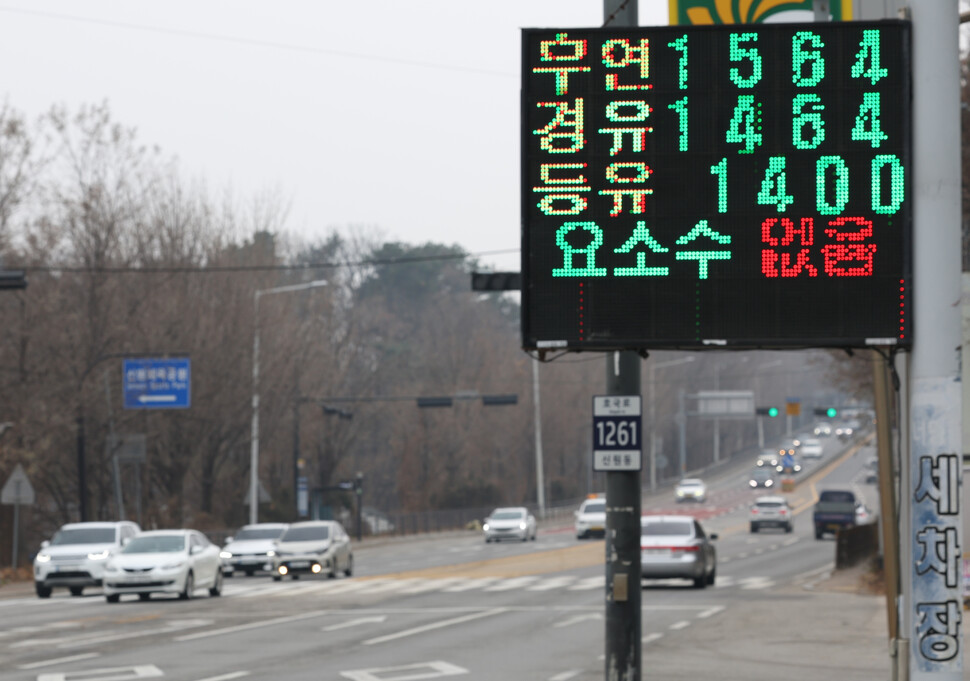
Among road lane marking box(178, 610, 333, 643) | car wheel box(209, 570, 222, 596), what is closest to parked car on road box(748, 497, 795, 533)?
car wheel box(209, 570, 222, 596)

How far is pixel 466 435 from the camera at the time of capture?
112 m

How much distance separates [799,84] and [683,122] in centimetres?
76

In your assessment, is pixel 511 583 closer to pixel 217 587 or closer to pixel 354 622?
pixel 217 587

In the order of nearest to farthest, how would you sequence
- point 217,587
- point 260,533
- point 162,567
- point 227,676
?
point 227,676 → point 162,567 → point 217,587 → point 260,533

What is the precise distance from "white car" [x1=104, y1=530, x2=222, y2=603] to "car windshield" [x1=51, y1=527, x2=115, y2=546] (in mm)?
3372

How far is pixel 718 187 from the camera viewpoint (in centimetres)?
1099

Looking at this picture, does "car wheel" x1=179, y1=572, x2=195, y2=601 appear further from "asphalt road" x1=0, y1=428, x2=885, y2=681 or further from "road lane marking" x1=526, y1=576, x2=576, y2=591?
"road lane marking" x1=526, y1=576, x2=576, y2=591

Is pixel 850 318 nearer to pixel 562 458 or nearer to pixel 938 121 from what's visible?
pixel 938 121

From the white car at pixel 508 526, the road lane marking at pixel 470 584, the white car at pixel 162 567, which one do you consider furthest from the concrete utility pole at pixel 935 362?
the white car at pixel 508 526

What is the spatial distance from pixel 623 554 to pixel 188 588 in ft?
67.2

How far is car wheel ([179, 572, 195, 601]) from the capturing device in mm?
34906

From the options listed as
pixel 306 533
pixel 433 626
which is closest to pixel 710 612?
pixel 433 626

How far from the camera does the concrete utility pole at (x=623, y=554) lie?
1577cm

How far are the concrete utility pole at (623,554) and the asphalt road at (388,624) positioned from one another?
9.77ft
